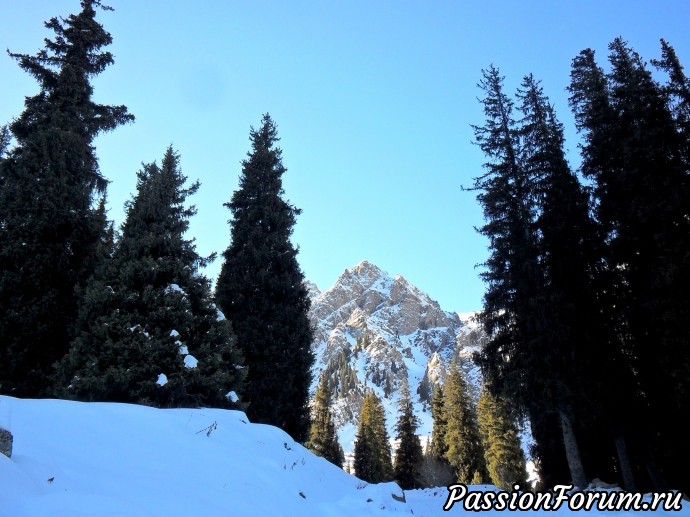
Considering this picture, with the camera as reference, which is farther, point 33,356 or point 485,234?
point 485,234

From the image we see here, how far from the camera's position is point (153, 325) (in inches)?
447

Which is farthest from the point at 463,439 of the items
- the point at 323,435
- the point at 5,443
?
the point at 5,443

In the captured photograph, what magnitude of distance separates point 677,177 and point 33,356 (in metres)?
20.5

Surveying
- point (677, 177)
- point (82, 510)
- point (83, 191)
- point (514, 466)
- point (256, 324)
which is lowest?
point (514, 466)

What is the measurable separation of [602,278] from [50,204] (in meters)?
20.1

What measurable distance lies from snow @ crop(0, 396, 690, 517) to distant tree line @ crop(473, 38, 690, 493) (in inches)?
403

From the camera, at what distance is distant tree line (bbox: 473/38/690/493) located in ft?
47.1

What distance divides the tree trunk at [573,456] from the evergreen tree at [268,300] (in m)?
9.31

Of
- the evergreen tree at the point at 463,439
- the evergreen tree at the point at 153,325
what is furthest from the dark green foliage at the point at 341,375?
the evergreen tree at the point at 153,325

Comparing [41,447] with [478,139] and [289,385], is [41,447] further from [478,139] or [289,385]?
[478,139]

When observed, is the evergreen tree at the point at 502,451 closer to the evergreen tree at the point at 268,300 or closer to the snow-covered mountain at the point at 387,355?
the evergreen tree at the point at 268,300

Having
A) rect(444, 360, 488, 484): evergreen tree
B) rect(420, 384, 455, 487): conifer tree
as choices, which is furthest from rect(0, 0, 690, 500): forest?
rect(420, 384, 455, 487): conifer tree

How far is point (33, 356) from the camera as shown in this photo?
11898mm

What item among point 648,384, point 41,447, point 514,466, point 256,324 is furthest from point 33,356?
point 514,466
